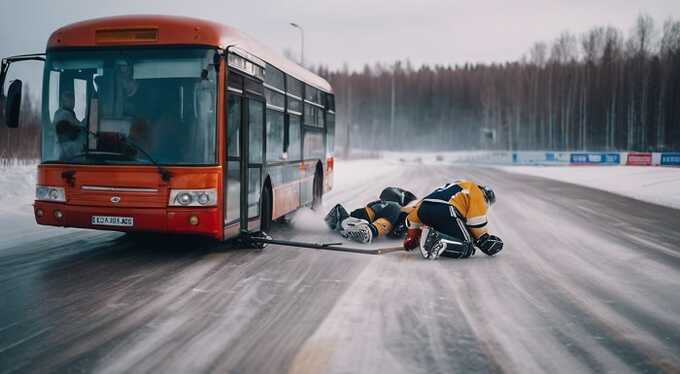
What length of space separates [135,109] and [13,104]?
1.48 m

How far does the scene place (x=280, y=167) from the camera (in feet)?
38.5

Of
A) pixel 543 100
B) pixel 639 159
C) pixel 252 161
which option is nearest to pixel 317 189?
pixel 252 161

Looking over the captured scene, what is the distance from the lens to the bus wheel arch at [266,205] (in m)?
10.7

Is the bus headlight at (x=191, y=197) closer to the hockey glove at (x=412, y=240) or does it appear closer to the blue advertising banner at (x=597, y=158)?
the hockey glove at (x=412, y=240)

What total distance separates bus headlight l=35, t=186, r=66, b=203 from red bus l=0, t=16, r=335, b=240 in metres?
0.01

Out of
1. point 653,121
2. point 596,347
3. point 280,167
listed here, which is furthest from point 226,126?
point 653,121

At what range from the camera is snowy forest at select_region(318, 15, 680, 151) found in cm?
7744

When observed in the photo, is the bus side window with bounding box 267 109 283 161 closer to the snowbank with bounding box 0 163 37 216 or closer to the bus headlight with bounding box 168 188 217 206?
the bus headlight with bounding box 168 188 217 206

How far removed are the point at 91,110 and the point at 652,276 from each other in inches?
284

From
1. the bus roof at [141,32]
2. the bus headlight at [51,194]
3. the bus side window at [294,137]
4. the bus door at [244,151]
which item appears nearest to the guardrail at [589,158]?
the bus side window at [294,137]

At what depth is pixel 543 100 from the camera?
97375 mm

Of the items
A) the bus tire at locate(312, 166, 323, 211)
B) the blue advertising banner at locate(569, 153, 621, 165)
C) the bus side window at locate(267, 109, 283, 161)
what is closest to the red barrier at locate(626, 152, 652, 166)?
the blue advertising banner at locate(569, 153, 621, 165)

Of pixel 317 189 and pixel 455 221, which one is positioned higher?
pixel 317 189

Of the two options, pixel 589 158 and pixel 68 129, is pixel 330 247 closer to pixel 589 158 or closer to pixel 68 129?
pixel 68 129
